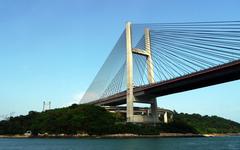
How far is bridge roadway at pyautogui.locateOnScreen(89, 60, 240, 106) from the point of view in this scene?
4234 cm

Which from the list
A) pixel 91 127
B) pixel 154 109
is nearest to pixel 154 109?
pixel 154 109

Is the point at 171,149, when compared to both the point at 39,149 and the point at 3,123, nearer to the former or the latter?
the point at 39,149

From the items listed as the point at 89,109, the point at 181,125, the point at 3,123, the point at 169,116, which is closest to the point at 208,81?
the point at 89,109

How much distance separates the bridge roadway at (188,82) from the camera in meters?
42.3

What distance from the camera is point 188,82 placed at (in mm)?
48750

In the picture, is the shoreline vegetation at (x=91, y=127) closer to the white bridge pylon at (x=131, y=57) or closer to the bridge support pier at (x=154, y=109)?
the bridge support pier at (x=154, y=109)

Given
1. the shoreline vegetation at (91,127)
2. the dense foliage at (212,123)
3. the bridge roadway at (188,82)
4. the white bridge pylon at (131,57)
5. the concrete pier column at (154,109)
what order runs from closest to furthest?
the bridge roadway at (188,82), the white bridge pylon at (131,57), the shoreline vegetation at (91,127), the concrete pier column at (154,109), the dense foliage at (212,123)

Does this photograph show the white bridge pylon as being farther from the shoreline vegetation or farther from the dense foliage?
the dense foliage

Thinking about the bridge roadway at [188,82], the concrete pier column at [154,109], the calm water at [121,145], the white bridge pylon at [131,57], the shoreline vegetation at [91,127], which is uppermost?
the white bridge pylon at [131,57]

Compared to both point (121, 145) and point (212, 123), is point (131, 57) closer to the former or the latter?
point (121, 145)

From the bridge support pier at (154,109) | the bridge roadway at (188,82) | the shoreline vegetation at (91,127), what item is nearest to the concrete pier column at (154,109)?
the bridge support pier at (154,109)

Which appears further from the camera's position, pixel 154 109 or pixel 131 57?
pixel 154 109

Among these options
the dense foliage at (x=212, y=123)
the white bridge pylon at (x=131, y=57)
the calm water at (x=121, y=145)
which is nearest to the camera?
the calm water at (x=121, y=145)

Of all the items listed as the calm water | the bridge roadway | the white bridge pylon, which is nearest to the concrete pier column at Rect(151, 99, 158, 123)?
the bridge roadway
